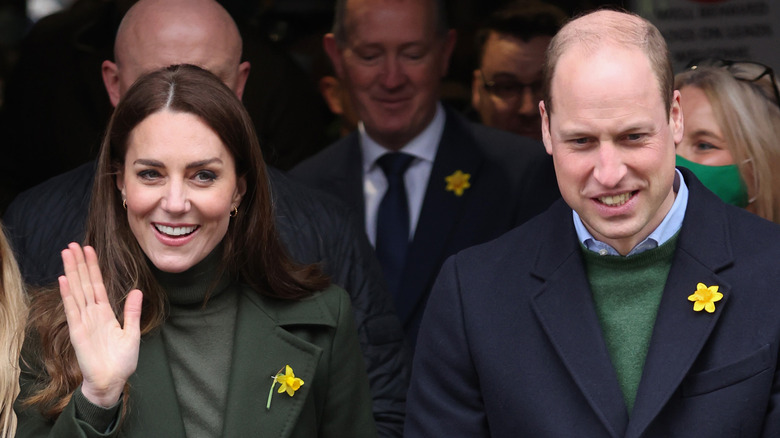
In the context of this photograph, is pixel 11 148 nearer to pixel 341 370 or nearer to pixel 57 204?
pixel 57 204

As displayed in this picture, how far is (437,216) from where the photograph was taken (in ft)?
14.9

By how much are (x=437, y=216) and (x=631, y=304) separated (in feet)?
5.43

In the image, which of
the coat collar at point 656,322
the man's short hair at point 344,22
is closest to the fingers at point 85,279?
the coat collar at point 656,322

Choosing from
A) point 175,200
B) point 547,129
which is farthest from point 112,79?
point 547,129

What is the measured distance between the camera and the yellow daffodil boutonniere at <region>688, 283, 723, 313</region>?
285cm

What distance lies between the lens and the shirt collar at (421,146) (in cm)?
472

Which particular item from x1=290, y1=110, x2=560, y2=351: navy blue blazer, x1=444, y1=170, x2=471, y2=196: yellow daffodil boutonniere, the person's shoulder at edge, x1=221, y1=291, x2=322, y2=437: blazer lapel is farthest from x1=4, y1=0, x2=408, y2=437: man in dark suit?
x1=444, y1=170, x2=471, y2=196: yellow daffodil boutonniere

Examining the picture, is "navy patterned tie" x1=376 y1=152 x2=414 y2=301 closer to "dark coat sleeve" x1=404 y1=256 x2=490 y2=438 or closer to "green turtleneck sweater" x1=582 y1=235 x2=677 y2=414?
"dark coat sleeve" x1=404 y1=256 x2=490 y2=438

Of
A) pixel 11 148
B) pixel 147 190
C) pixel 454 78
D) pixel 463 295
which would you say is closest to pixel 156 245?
pixel 147 190

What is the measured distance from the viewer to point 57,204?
3822 millimetres

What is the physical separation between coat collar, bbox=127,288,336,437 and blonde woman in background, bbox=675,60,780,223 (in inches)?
52.5

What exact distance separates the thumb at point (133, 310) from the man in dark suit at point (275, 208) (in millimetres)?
751

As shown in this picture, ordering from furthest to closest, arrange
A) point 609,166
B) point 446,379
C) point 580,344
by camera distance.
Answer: point 446,379
point 580,344
point 609,166

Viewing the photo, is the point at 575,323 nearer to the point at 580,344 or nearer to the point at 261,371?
the point at 580,344
